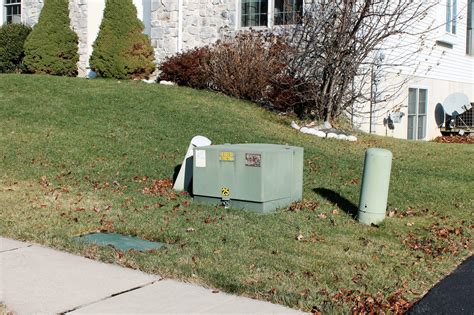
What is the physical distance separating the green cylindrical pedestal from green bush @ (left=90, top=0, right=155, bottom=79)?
11.4 metres

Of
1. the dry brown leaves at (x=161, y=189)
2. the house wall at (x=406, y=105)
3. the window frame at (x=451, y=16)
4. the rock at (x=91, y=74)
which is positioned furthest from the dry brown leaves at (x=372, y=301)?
the window frame at (x=451, y=16)

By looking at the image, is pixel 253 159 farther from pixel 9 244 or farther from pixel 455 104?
pixel 455 104

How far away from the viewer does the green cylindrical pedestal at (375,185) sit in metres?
7.39

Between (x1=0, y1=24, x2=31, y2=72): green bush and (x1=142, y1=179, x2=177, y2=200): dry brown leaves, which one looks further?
(x1=0, y1=24, x2=31, y2=72): green bush

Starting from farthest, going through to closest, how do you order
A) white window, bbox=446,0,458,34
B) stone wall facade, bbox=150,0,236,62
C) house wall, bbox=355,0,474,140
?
white window, bbox=446,0,458,34 → stone wall facade, bbox=150,0,236,62 → house wall, bbox=355,0,474,140

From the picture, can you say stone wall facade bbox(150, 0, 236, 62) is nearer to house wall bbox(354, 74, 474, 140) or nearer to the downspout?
the downspout

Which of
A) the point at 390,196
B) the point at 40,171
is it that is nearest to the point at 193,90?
the point at 40,171

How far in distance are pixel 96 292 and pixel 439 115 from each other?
17.7m

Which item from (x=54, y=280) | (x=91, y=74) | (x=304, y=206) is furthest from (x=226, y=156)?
(x=91, y=74)

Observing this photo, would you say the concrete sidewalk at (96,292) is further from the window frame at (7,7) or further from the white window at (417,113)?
the window frame at (7,7)

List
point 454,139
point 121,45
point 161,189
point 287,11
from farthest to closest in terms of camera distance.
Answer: point 454,139 < point 121,45 < point 287,11 < point 161,189

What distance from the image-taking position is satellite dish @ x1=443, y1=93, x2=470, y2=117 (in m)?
20.1

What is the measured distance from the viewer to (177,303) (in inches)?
187

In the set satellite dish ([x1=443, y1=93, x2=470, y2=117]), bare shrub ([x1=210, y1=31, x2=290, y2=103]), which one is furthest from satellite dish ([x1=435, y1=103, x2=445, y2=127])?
bare shrub ([x1=210, y1=31, x2=290, y2=103])
